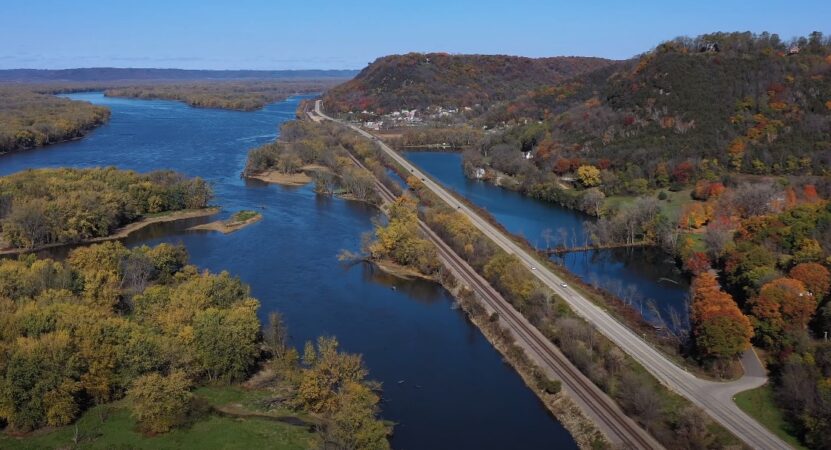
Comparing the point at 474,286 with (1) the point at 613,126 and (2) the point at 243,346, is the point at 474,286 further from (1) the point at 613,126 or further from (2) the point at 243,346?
(1) the point at 613,126

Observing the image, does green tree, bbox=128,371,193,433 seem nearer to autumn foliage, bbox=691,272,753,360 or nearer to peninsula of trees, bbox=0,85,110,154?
autumn foliage, bbox=691,272,753,360

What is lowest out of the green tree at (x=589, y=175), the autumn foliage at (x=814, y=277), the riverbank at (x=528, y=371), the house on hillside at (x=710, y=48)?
the riverbank at (x=528, y=371)

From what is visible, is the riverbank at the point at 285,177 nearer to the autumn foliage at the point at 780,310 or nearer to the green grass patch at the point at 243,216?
the green grass patch at the point at 243,216

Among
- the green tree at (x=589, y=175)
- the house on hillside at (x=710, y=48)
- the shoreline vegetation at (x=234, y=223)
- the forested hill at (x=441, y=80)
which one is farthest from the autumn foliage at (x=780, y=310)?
the forested hill at (x=441, y=80)

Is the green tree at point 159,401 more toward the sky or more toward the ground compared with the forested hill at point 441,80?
more toward the ground

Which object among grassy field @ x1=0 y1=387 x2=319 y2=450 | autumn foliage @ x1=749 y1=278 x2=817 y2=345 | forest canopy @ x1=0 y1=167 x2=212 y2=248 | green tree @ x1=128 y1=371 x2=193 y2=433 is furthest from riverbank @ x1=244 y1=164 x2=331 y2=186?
autumn foliage @ x1=749 y1=278 x2=817 y2=345

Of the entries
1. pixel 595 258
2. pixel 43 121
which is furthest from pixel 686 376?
pixel 43 121
